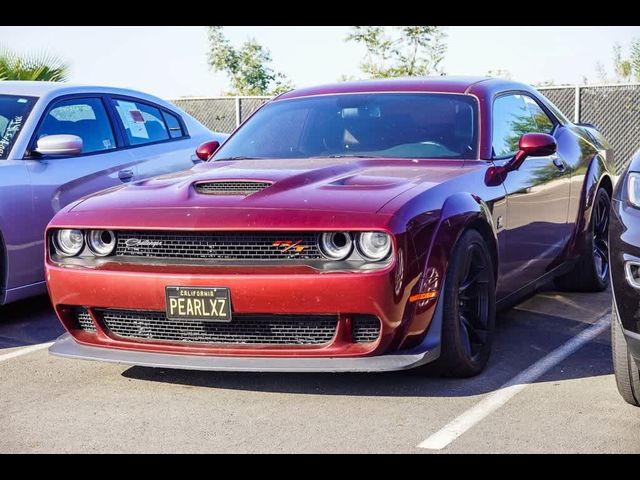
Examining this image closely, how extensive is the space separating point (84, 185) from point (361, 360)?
10.5 feet

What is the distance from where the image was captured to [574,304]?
6.99m

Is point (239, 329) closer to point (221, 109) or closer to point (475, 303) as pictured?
point (475, 303)

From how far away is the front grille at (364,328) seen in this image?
15.0ft

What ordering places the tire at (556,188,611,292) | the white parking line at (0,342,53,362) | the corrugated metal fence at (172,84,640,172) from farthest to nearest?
1. the corrugated metal fence at (172,84,640,172)
2. the tire at (556,188,611,292)
3. the white parking line at (0,342,53,362)

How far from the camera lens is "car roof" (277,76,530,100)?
6.13m

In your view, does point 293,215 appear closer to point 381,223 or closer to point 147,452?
point 381,223

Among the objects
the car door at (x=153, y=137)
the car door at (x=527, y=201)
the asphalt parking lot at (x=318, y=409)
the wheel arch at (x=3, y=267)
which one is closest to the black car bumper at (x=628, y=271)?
the asphalt parking lot at (x=318, y=409)

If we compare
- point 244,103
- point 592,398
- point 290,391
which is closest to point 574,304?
point 592,398

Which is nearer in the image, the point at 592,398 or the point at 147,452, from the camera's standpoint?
the point at 147,452

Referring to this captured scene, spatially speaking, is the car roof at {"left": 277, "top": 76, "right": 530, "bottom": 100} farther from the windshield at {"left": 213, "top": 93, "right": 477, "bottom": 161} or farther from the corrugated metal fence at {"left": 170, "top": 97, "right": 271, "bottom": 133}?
the corrugated metal fence at {"left": 170, "top": 97, "right": 271, "bottom": 133}

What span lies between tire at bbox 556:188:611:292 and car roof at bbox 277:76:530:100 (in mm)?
1262

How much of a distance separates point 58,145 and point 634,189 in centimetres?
386

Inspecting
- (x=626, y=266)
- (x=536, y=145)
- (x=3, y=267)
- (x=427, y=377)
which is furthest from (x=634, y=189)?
(x=3, y=267)

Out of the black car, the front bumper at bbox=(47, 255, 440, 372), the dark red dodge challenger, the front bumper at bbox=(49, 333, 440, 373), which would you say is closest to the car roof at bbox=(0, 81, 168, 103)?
the dark red dodge challenger
